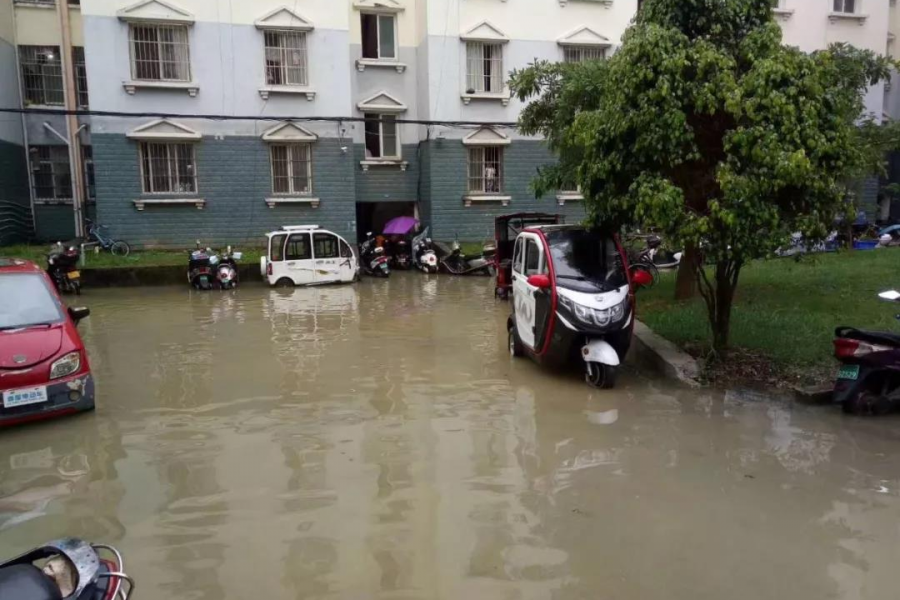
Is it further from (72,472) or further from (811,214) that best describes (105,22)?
(811,214)

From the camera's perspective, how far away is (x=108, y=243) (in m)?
18.3

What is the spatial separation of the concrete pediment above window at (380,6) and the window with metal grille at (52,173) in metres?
9.10

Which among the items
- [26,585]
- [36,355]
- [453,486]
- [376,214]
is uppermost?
[376,214]

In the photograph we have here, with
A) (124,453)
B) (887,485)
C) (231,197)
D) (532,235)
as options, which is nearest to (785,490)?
(887,485)

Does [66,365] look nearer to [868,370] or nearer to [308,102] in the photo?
[868,370]

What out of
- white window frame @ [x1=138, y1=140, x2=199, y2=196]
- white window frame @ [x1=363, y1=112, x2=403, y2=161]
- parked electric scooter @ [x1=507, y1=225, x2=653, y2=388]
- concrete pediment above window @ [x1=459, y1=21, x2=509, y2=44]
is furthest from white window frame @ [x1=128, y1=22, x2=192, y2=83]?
parked electric scooter @ [x1=507, y1=225, x2=653, y2=388]

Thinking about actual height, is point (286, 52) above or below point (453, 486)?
above

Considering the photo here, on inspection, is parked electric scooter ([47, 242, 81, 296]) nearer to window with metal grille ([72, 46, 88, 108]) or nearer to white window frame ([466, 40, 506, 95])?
window with metal grille ([72, 46, 88, 108])

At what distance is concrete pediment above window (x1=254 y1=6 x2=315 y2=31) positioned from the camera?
18750 mm

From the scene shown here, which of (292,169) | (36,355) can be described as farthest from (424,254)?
(36,355)

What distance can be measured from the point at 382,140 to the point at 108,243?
8.16 m

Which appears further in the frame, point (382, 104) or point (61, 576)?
point (382, 104)

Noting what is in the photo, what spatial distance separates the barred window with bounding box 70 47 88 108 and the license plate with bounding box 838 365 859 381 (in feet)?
69.4

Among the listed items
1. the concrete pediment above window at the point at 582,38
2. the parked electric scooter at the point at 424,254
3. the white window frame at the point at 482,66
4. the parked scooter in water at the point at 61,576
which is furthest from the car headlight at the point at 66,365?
the concrete pediment above window at the point at 582,38
